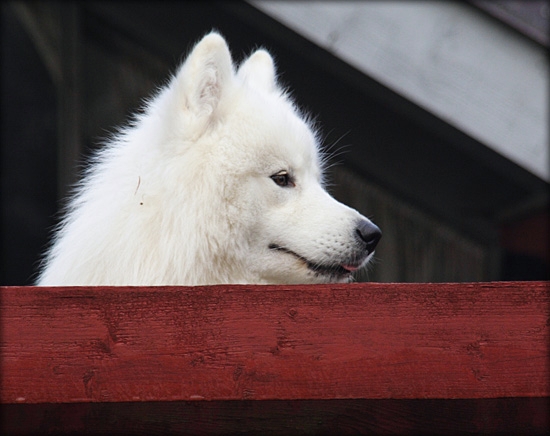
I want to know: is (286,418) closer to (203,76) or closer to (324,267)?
(324,267)

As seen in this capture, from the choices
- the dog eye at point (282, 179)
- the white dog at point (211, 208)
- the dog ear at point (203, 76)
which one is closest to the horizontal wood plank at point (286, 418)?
the white dog at point (211, 208)

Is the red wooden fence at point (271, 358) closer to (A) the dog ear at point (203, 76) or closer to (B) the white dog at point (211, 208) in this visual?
(B) the white dog at point (211, 208)

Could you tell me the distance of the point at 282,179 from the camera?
237cm

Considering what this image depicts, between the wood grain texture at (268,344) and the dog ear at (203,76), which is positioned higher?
the dog ear at (203,76)

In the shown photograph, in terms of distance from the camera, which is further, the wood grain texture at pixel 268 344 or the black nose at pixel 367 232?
the black nose at pixel 367 232

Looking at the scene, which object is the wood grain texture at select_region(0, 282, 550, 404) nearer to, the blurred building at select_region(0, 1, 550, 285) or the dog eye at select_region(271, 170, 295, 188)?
the dog eye at select_region(271, 170, 295, 188)

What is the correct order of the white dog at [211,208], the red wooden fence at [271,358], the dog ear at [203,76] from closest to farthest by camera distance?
1. the red wooden fence at [271,358]
2. the white dog at [211,208]
3. the dog ear at [203,76]

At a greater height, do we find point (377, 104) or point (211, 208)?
point (377, 104)

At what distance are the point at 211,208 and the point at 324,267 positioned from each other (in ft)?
1.35

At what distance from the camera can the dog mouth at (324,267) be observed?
7.47 ft

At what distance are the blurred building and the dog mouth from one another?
5.62 feet

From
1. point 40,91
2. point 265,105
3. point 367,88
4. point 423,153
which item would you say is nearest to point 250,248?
point 265,105

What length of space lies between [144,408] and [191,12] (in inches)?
213

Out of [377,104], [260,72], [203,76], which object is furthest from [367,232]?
[377,104]
